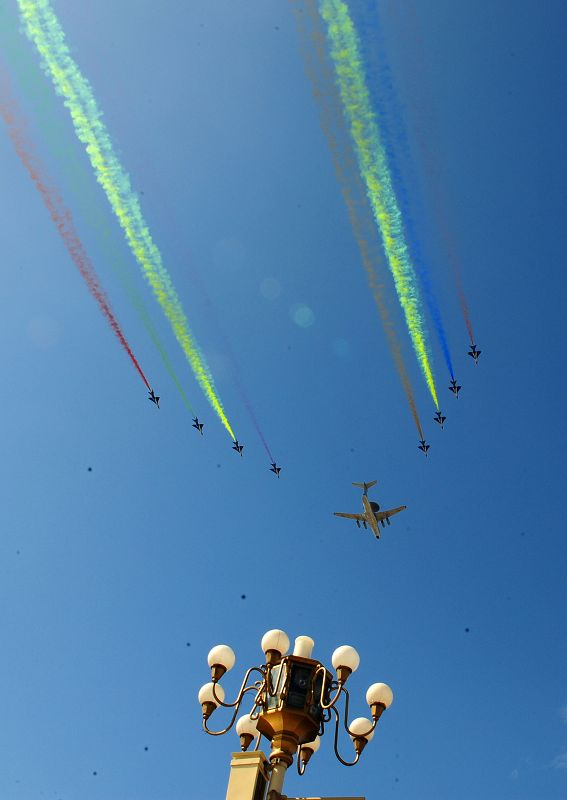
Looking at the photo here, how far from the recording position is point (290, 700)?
8.69m

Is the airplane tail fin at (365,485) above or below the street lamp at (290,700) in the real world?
above

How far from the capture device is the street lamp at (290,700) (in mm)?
8539

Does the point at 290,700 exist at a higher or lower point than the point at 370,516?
lower

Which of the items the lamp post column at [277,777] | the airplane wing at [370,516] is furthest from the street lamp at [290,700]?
the airplane wing at [370,516]

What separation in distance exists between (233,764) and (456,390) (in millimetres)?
31816

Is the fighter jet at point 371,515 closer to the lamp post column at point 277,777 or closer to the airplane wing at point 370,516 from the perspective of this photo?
the airplane wing at point 370,516

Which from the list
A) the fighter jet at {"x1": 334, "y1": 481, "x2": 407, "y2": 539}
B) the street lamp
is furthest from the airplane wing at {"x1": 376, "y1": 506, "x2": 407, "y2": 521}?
the street lamp

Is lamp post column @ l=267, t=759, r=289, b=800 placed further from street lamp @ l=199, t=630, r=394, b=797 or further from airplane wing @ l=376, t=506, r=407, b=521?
airplane wing @ l=376, t=506, r=407, b=521

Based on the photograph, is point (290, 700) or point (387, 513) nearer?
point (290, 700)

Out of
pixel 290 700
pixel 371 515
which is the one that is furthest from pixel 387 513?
pixel 290 700

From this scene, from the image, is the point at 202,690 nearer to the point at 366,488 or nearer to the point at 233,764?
the point at 233,764

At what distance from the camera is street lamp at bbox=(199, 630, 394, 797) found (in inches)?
336

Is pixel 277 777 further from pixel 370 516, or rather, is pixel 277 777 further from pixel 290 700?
pixel 370 516

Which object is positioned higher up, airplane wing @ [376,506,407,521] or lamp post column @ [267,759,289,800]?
airplane wing @ [376,506,407,521]
